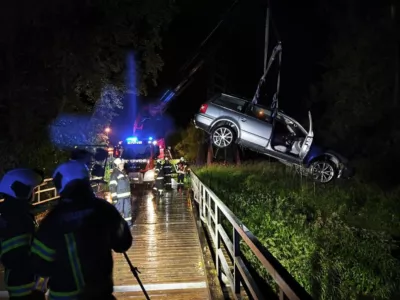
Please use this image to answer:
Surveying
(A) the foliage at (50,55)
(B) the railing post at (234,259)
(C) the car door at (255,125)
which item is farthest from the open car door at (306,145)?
(B) the railing post at (234,259)

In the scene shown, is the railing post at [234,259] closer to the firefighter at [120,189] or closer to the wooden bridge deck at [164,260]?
the wooden bridge deck at [164,260]

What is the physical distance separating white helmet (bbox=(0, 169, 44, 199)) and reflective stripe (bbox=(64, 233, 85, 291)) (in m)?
0.83

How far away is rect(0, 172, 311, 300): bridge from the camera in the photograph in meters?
4.40

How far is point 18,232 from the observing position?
126 inches

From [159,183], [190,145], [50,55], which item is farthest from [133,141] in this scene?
[190,145]

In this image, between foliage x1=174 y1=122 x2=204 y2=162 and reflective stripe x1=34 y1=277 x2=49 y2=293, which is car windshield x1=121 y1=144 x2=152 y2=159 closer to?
foliage x1=174 y1=122 x2=204 y2=162

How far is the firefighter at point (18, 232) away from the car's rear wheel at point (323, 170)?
13.1 meters

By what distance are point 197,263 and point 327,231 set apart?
2.30 meters

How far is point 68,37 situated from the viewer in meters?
16.5

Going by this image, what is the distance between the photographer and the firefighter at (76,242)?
276 centimetres

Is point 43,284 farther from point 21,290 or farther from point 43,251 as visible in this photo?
point 43,251

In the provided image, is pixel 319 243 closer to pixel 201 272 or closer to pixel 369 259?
pixel 369 259

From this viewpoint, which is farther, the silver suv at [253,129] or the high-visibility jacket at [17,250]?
the silver suv at [253,129]

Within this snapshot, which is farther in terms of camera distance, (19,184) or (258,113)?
(258,113)
